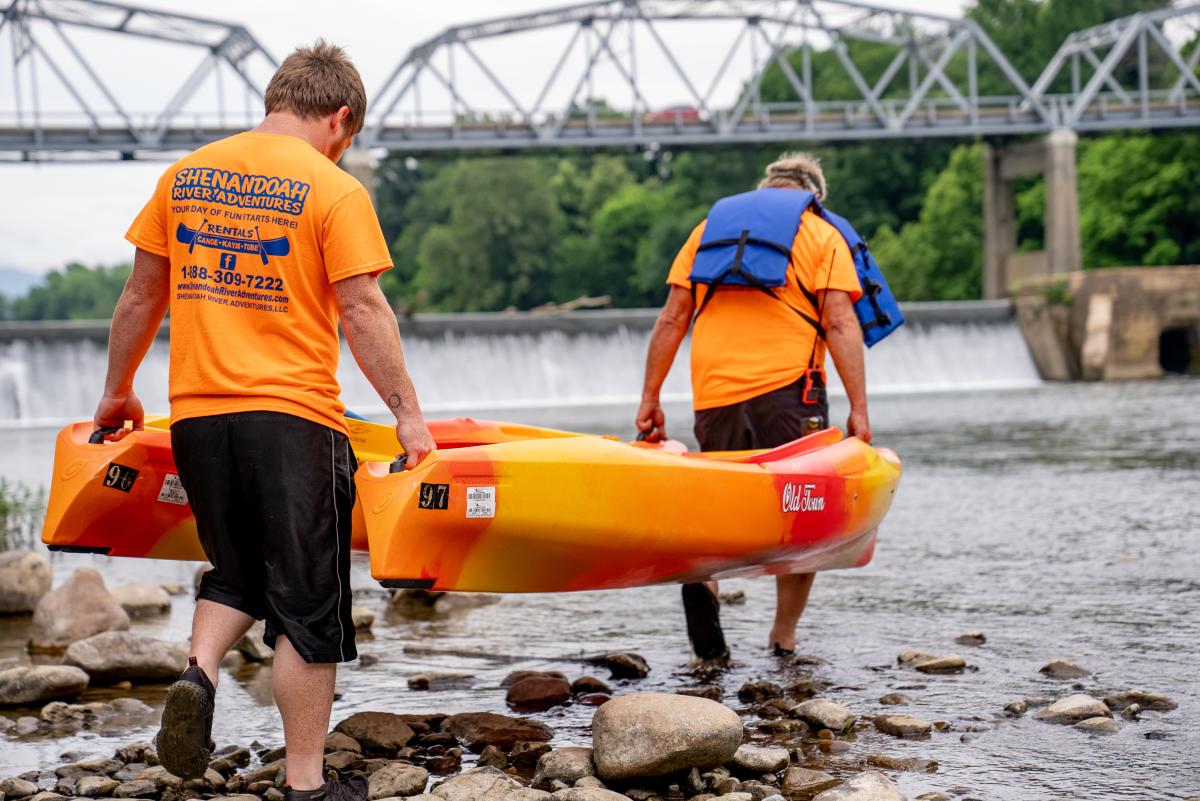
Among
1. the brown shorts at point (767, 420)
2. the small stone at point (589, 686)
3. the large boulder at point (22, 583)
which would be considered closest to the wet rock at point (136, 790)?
the small stone at point (589, 686)

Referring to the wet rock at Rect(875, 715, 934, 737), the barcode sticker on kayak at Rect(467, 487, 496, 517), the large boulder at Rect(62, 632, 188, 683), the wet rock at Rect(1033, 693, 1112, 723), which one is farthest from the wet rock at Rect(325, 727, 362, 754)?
the wet rock at Rect(1033, 693, 1112, 723)

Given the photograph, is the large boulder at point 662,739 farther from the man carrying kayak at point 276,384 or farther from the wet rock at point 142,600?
the wet rock at point 142,600

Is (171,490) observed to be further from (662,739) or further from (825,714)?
(825,714)

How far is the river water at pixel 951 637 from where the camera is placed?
3.94 m

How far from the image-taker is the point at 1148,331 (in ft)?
109

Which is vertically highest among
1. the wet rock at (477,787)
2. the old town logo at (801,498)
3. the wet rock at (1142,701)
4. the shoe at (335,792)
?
the old town logo at (801,498)

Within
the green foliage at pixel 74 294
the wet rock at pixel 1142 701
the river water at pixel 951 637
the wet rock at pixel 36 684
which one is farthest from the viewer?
the green foliage at pixel 74 294

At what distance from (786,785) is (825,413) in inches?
71.5

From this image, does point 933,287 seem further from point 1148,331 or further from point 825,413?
point 825,413

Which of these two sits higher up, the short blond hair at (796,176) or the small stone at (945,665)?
the short blond hair at (796,176)

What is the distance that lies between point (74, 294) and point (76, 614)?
149m

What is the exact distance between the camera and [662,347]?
525 centimetres

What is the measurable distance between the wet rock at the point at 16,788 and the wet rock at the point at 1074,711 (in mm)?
2743

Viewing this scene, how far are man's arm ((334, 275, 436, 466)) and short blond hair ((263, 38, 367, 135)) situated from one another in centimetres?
43
